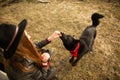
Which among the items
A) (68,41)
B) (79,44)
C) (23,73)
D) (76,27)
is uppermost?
(23,73)

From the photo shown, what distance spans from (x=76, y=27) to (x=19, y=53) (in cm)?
370

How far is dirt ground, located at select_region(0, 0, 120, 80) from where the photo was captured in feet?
15.8

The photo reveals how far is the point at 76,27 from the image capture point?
631cm

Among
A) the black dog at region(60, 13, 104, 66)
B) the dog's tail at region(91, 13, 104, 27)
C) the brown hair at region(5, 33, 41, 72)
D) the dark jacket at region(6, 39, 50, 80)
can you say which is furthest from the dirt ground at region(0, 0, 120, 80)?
the brown hair at region(5, 33, 41, 72)

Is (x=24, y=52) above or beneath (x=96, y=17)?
above

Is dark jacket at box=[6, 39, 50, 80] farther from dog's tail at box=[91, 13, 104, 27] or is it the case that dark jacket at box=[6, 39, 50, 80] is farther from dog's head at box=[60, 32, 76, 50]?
dog's tail at box=[91, 13, 104, 27]

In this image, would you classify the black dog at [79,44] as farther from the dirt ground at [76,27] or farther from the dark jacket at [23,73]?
the dark jacket at [23,73]

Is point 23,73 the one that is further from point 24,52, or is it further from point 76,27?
point 76,27

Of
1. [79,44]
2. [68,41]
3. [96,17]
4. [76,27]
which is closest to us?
[68,41]

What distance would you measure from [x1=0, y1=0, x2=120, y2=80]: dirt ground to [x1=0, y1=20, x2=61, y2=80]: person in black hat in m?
1.76

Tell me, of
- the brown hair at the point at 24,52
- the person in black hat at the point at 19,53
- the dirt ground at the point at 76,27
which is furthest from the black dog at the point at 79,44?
the brown hair at the point at 24,52

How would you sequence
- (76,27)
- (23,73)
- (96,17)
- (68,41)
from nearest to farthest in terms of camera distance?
(23,73) < (68,41) < (96,17) < (76,27)

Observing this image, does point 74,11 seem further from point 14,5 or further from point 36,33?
point 14,5

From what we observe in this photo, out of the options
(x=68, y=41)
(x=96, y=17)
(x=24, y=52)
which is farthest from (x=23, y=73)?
(x=96, y=17)
